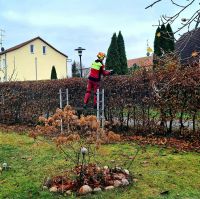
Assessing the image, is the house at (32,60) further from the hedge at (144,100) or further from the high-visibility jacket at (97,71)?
the high-visibility jacket at (97,71)

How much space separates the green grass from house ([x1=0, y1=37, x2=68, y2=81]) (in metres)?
53.1

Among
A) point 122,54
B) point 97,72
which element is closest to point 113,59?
point 122,54

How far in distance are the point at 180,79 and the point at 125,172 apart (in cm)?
493

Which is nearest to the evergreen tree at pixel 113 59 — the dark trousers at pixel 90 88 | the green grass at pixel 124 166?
the dark trousers at pixel 90 88

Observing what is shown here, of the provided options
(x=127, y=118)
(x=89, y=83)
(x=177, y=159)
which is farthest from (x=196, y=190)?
(x=89, y=83)

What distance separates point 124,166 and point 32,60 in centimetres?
5934

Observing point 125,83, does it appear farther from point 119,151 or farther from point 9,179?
point 9,179

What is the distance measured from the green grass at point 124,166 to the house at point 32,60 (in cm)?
5308

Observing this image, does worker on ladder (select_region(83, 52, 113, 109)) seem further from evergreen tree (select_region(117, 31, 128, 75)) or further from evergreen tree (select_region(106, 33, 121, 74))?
evergreen tree (select_region(117, 31, 128, 75))

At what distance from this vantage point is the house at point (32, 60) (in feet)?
208

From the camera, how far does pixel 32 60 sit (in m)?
66.2

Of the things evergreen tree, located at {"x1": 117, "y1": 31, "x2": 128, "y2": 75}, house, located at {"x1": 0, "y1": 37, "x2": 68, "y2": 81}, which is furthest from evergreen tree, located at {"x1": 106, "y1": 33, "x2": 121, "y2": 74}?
house, located at {"x1": 0, "y1": 37, "x2": 68, "y2": 81}

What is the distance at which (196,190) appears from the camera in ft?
22.7

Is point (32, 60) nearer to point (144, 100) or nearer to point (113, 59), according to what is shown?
point (113, 59)
